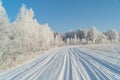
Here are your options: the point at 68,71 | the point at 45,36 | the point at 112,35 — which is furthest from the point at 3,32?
the point at 112,35

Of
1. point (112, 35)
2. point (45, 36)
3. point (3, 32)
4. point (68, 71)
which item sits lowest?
point (68, 71)

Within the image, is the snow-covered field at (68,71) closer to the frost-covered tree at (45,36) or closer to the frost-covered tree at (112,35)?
the frost-covered tree at (45,36)

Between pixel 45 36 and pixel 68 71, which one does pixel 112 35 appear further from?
pixel 68 71

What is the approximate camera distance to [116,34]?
524ft

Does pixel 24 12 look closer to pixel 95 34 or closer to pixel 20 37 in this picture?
pixel 20 37

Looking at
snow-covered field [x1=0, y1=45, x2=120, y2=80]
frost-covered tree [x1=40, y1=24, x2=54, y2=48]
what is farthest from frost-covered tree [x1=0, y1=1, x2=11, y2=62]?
frost-covered tree [x1=40, y1=24, x2=54, y2=48]

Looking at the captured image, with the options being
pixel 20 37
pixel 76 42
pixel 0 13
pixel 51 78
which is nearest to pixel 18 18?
pixel 20 37

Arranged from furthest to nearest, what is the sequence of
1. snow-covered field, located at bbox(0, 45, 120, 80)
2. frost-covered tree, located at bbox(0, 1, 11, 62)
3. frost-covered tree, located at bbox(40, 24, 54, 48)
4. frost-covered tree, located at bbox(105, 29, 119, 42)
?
frost-covered tree, located at bbox(105, 29, 119, 42) < frost-covered tree, located at bbox(40, 24, 54, 48) < frost-covered tree, located at bbox(0, 1, 11, 62) < snow-covered field, located at bbox(0, 45, 120, 80)

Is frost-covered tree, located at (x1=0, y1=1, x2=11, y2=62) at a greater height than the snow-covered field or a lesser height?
greater

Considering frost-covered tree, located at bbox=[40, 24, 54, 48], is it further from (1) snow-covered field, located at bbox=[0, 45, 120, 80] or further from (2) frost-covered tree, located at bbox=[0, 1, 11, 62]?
(1) snow-covered field, located at bbox=[0, 45, 120, 80]

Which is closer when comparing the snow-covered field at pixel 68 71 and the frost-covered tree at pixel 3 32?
the snow-covered field at pixel 68 71

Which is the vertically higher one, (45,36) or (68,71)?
(45,36)

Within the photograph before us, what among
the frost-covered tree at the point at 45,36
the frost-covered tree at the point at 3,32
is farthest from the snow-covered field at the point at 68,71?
the frost-covered tree at the point at 45,36

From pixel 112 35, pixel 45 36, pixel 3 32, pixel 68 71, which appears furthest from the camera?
pixel 112 35
